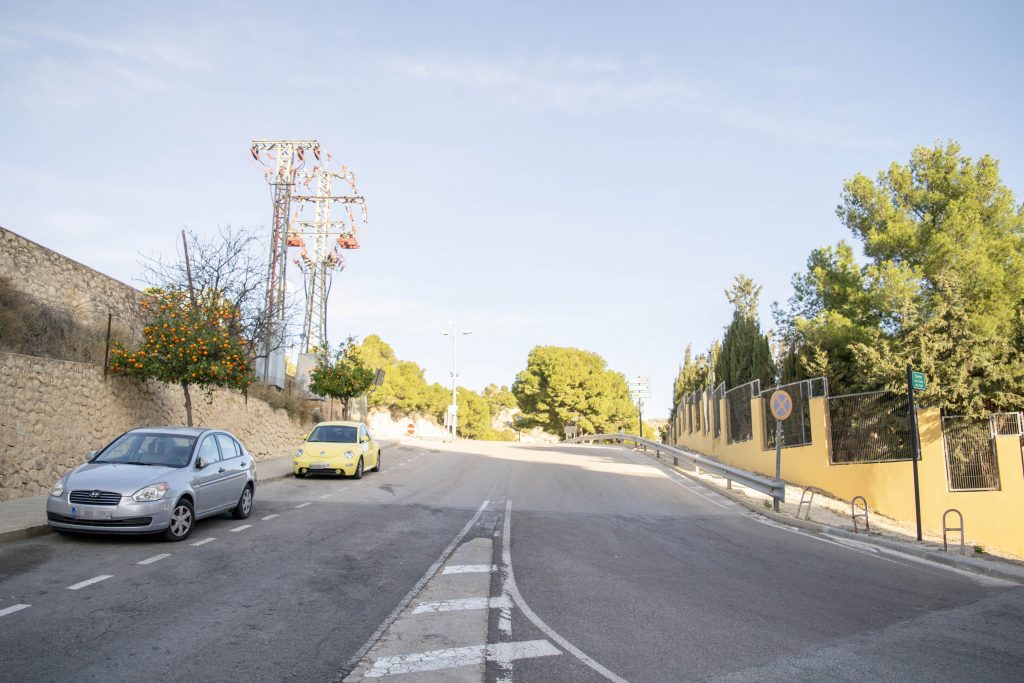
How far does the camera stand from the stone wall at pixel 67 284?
1697 cm

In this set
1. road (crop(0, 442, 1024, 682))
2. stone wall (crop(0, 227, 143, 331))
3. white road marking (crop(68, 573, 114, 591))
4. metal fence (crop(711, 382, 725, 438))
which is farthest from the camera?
metal fence (crop(711, 382, 725, 438))

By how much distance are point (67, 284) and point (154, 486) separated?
1184 cm

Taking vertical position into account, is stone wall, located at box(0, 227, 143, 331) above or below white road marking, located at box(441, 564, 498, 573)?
above

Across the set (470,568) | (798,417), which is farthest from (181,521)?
(798,417)

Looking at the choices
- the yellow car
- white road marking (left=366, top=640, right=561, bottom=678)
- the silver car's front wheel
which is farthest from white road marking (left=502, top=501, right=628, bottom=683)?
the yellow car

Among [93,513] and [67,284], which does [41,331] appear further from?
[93,513]

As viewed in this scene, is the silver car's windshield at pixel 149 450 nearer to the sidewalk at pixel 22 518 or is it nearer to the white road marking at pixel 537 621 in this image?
the sidewalk at pixel 22 518

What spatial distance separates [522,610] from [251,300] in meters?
22.9

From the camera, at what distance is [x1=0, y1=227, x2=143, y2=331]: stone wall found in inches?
668

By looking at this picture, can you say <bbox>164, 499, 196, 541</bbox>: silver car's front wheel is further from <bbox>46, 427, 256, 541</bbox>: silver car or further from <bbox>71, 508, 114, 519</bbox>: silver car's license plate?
<bbox>71, 508, 114, 519</bbox>: silver car's license plate

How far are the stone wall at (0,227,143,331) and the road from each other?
9532 mm

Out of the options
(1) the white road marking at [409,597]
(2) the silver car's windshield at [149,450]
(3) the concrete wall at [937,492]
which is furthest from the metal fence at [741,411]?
(2) the silver car's windshield at [149,450]

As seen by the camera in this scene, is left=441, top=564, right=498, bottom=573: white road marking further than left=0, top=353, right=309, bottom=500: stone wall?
No

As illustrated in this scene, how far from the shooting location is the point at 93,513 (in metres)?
9.23
